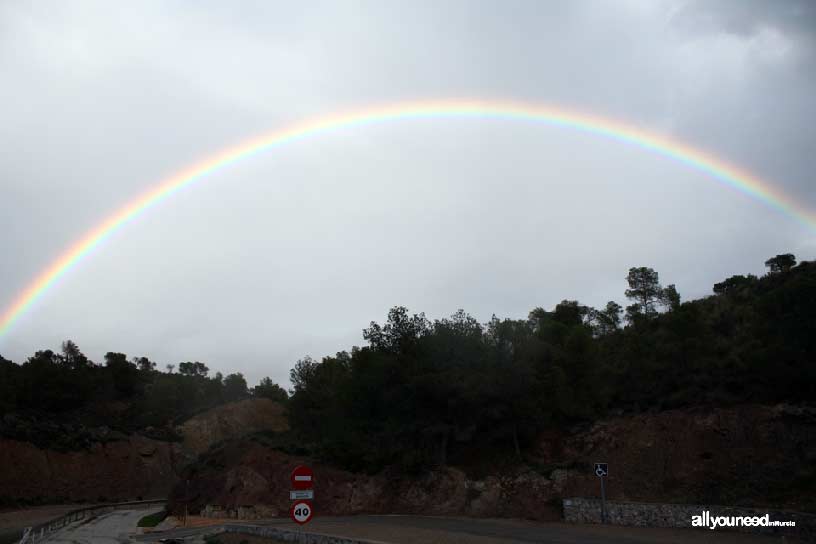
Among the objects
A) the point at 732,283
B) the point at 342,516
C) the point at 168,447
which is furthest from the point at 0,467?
the point at 732,283

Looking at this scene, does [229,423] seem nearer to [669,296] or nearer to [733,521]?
[669,296]

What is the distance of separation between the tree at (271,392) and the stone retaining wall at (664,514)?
116 metres

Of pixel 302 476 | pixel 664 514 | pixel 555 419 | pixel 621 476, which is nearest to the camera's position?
pixel 302 476

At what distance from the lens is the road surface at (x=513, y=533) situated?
23125 mm

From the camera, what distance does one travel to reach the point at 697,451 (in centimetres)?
3700

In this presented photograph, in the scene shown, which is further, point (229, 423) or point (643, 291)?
point (229, 423)

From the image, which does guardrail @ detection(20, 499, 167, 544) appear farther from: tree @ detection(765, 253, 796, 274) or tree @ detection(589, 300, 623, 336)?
tree @ detection(765, 253, 796, 274)

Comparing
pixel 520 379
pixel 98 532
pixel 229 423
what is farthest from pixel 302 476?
pixel 229 423

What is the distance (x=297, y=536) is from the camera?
2581cm

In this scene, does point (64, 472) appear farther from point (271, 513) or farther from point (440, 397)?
point (440, 397)

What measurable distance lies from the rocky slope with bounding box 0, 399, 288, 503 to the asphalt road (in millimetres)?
24144

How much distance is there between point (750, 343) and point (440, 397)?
76.6 feet

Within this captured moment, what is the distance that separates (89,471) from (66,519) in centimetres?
3970

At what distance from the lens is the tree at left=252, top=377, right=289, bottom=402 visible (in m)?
150
